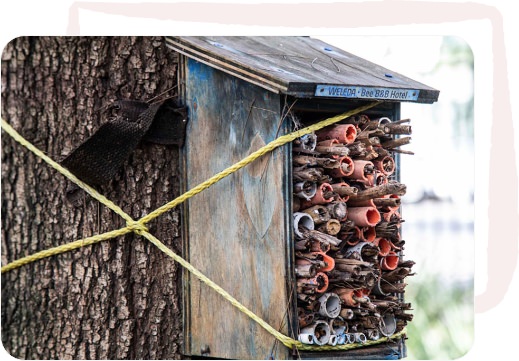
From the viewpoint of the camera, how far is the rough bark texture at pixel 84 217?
3320 mm

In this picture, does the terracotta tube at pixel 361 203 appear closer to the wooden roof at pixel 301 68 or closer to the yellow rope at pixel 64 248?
the wooden roof at pixel 301 68

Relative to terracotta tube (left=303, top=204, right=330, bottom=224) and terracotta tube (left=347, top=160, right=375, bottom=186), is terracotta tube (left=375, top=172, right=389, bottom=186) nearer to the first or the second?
terracotta tube (left=347, top=160, right=375, bottom=186)

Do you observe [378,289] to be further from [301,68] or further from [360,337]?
[301,68]

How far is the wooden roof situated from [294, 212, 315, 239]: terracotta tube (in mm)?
417

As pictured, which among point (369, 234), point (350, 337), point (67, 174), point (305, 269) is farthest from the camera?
point (67, 174)

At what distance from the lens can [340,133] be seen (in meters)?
3.11

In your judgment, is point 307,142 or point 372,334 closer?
point 307,142

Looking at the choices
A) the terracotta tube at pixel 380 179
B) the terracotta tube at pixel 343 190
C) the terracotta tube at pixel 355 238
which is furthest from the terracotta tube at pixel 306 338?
the terracotta tube at pixel 380 179

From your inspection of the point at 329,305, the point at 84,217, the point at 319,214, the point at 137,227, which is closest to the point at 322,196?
the point at 319,214

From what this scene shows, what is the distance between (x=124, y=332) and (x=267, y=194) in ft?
2.63

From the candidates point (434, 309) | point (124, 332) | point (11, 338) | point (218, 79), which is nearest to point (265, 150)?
point (218, 79)

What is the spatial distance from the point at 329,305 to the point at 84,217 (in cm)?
98

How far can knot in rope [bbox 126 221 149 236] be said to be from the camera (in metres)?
3.27

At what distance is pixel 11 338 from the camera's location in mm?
3391
